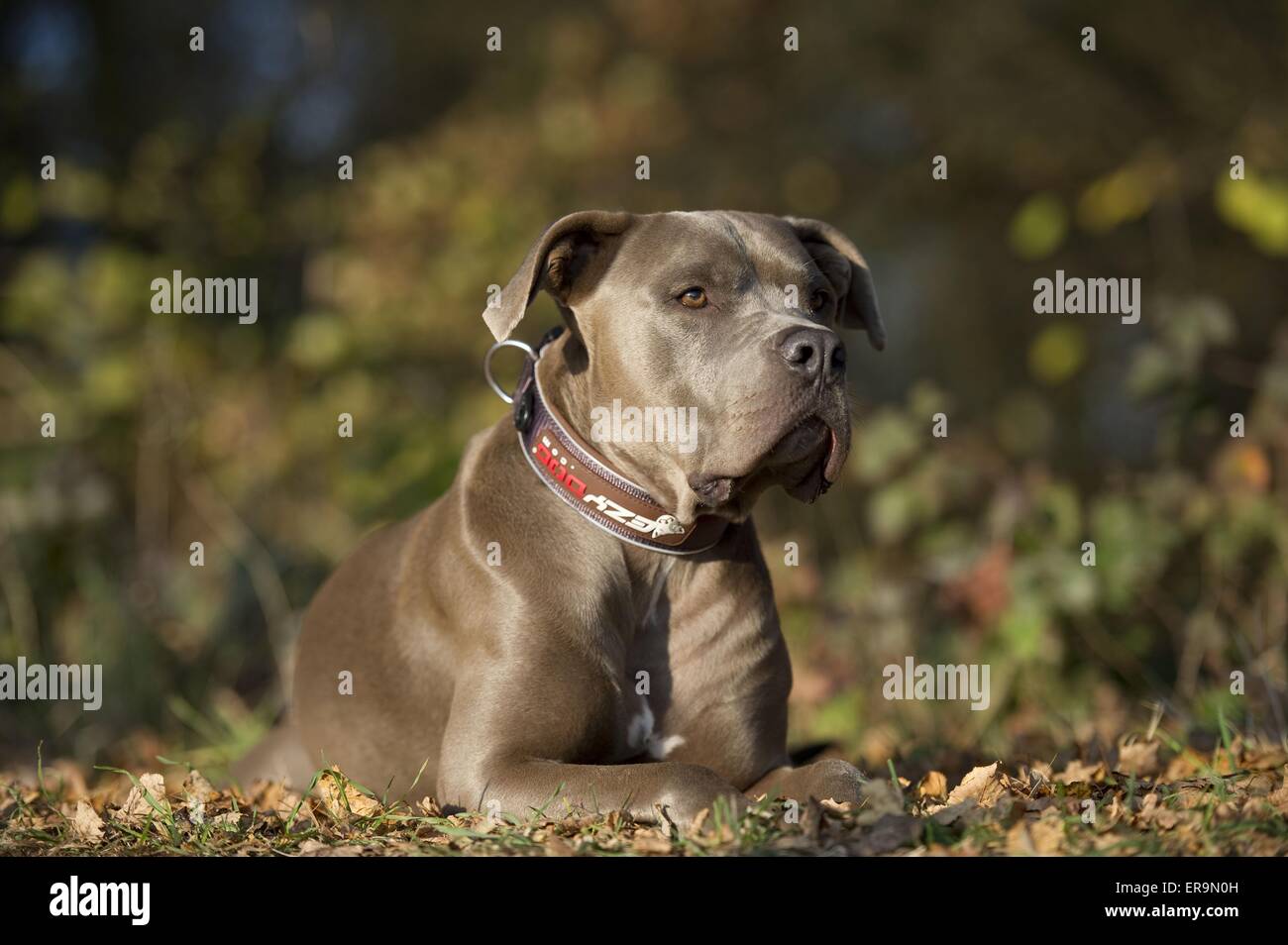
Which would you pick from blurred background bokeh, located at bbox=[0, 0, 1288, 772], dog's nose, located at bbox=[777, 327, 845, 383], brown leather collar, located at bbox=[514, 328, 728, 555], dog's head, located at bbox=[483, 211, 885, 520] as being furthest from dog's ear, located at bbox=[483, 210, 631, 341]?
blurred background bokeh, located at bbox=[0, 0, 1288, 772]

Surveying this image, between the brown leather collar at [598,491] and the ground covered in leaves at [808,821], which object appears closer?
the ground covered in leaves at [808,821]

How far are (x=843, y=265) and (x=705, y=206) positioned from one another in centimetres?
636

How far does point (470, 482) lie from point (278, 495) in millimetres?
5439

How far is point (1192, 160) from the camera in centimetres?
859

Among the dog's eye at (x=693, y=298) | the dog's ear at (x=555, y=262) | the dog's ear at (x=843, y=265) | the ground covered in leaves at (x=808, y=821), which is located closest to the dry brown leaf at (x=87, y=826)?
the ground covered in leaves at (x=808, y=821)

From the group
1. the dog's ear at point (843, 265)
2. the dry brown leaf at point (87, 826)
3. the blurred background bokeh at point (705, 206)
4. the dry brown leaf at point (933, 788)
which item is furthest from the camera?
the blurred background bokeh at point (705, 206)

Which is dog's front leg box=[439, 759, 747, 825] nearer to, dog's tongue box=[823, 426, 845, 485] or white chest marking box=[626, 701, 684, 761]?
white chest marking box=[626, 701, 684, 761]

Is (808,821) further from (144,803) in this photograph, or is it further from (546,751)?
(144,803)

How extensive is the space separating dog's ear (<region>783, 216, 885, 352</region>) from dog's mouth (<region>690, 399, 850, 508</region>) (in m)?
0.80

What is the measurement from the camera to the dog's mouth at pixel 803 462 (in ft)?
12.8

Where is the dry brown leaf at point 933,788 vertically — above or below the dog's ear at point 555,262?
below

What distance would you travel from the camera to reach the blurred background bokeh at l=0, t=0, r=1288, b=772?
685cm

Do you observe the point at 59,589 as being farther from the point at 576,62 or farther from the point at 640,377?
the point at 576,62

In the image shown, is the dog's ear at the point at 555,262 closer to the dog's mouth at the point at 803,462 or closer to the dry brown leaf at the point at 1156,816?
the dog's mouth at the point at 803,462
